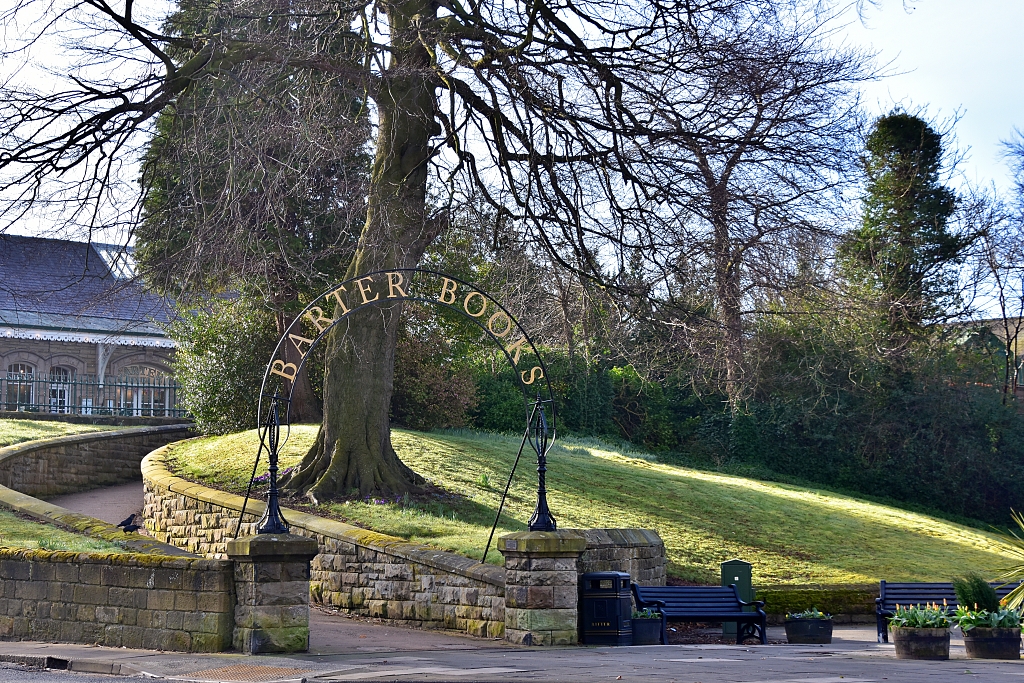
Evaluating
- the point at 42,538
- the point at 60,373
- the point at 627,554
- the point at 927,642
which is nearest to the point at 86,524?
the point at 42,538

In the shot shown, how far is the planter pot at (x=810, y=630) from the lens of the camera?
46.5ft

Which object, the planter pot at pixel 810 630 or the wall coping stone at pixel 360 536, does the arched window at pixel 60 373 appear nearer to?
the wall coping stone at pixel 360 536

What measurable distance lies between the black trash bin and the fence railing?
24.2 metres

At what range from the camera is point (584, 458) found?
85.9 feet

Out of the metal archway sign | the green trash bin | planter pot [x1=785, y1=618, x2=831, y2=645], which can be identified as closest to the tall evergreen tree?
the metal archway sign

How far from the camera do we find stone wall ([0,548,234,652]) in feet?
36.7

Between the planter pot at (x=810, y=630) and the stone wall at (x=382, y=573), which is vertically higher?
the stone wall at (x=382, y=573)

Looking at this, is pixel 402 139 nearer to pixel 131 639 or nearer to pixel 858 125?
pixel 858 125

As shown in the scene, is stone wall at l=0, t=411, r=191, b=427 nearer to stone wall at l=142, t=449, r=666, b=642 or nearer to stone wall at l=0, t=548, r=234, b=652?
stone wall at l=142, t=449, r=666, b=642

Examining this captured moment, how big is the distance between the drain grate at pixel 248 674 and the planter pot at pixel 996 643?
721cm

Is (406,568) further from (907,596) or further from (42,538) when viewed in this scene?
(907,596)

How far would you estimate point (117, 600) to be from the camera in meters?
11.6

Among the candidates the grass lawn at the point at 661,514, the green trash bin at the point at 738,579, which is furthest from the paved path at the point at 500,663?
the grass lawn at the point at 661,514

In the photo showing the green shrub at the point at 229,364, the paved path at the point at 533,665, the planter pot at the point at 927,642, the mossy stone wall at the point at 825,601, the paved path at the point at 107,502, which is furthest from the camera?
the green shrub at the point at 229,364
